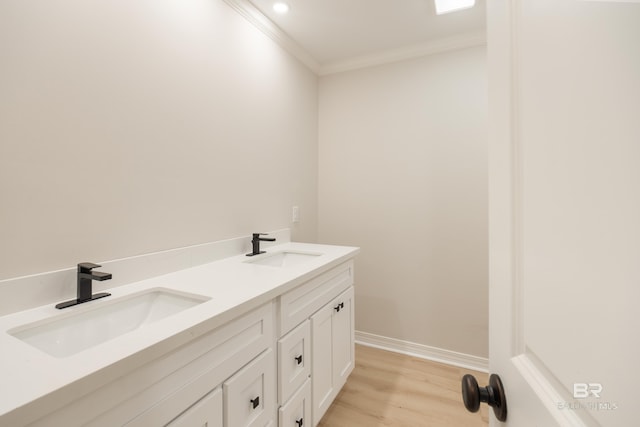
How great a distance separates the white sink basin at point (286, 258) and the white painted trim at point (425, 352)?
1.17 meters

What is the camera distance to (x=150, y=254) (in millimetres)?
1252

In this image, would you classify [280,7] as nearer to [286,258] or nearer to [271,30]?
[271,30]

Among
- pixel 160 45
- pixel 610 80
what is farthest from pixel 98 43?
pixel 610 80

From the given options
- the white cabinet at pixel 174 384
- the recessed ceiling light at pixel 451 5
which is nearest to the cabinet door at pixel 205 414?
the white cabinet at pixel 174 384

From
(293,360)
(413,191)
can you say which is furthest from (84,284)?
(413,191)

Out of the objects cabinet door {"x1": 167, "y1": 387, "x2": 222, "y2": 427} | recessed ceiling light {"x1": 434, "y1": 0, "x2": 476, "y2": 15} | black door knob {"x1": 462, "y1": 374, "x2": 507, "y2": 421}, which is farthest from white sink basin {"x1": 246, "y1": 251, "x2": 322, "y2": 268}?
recessed ceiling light {"x1": 434, "y1": 0, "x2": 476, "y2": 15}

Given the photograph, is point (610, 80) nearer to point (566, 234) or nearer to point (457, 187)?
point (566, 234)

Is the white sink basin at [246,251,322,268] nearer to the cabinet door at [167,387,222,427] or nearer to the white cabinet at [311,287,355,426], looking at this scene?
the white cabinet at [311,287,355,426]

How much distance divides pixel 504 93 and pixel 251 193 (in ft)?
5.19

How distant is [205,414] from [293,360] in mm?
491

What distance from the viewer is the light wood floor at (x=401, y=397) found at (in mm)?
1656

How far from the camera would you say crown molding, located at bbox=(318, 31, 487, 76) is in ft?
7.04

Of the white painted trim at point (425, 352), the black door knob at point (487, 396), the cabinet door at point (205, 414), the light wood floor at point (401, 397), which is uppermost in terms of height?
the black door knob at point (487, 396)

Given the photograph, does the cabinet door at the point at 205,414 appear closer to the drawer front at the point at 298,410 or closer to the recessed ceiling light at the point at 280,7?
the drawer front at the point at 298,410
